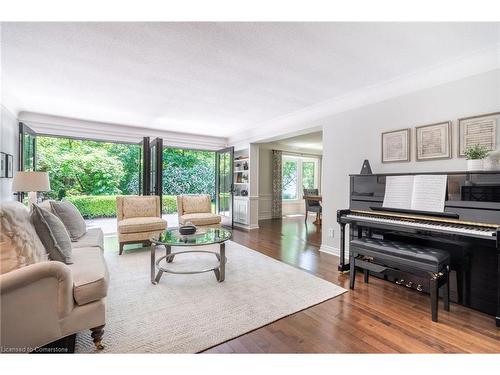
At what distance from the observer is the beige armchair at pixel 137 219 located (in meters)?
3.64

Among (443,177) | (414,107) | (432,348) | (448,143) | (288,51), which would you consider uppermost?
(288,51)

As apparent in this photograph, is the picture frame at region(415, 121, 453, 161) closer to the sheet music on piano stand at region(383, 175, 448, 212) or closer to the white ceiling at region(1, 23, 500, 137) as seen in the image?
the sheet music on piano stand at region(383, 175, 448, 212)

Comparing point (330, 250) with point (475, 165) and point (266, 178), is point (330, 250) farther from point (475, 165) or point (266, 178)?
point (266, 178)

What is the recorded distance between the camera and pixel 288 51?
225 cm

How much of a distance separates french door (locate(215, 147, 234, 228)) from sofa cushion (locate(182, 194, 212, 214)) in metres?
1.03

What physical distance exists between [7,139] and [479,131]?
5.94 meters

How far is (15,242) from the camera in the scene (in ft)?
4.44

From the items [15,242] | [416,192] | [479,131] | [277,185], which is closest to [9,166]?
[15,242]

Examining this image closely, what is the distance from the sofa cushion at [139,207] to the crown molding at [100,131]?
1.69 m

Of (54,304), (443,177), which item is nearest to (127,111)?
(54,304)

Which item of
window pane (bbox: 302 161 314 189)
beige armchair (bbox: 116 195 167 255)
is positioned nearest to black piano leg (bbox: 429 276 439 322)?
beige armchair (bbox: 116 195 167 255)

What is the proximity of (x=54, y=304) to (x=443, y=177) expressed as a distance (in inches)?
126

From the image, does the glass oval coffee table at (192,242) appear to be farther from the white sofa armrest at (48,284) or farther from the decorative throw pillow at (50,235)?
the white sofa armrest at (48,284)
